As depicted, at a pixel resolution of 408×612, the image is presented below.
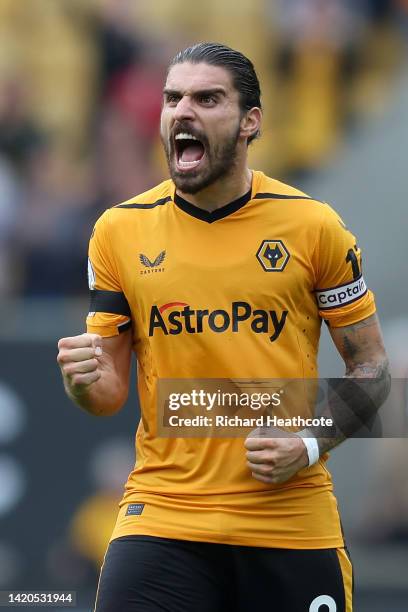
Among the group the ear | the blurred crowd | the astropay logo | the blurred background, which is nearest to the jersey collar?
the ear

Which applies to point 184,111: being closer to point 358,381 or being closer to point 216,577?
point 358,381

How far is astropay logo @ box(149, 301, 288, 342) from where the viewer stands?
4180 millimetres

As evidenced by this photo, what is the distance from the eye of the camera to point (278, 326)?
4203 mm

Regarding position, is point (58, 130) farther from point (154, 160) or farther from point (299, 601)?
point (299, 601)

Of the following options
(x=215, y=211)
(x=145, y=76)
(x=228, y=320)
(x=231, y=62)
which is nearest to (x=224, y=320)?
(x=228, y=320)

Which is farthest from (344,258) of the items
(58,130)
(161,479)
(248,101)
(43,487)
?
(58,130)

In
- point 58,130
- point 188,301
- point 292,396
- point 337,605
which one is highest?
point 58,130

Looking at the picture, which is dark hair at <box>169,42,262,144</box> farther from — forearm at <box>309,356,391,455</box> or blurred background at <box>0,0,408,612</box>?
blurred background at <box>0,0,408,612</box>

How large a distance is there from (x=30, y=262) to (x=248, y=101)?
444 centimetres

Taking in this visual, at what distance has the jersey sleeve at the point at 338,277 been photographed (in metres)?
4.27

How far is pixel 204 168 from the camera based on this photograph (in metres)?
4.25

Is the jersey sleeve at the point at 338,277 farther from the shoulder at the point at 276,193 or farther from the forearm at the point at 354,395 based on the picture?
the forearm at the point at 354,395

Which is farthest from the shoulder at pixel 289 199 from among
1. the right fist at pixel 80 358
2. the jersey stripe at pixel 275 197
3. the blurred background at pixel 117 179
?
the blurred background at pixel 117 179

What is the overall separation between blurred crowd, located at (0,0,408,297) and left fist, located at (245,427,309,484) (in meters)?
5.03
